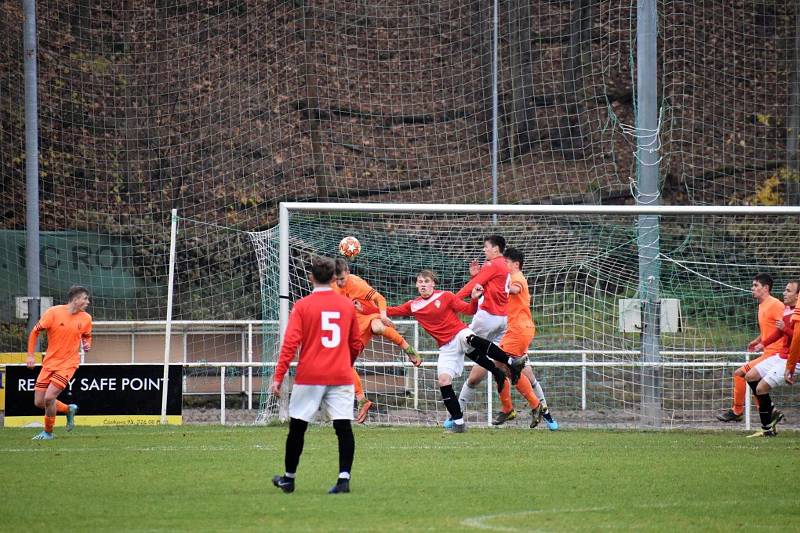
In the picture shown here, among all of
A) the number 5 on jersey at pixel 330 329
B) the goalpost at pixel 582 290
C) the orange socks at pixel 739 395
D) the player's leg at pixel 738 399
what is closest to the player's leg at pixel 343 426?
the number 5 on jersey at pixel 330 329

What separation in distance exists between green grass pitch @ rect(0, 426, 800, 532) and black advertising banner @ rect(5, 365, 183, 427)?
1.73 m

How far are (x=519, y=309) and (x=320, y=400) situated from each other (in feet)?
20.1

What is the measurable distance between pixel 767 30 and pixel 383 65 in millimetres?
8642

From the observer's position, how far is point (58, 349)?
13320mm

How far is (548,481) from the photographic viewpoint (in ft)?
30.4

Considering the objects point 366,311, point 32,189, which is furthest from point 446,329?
point 32,189

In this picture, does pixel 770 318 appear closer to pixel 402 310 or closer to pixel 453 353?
pixel 453 353

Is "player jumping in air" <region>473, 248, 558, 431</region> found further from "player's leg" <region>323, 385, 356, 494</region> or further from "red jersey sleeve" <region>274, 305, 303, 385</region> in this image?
"red jersey sleeve" <region>274, 305, 303, 385</region>

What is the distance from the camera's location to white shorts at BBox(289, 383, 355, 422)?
8.40 metres

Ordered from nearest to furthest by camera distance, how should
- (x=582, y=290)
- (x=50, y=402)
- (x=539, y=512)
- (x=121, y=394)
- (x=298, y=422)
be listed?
1. (x=539, y=512)
2. (x=298, y=422)
3. (x=50, y=402)
4. (x=121, y=394)
5. (x=582, y=290)

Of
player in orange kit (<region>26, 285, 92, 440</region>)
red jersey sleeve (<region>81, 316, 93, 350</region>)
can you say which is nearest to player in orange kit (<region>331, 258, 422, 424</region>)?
red jersey sleeve (<region>81, 316, 93, 350</region>)

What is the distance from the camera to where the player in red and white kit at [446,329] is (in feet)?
45.1

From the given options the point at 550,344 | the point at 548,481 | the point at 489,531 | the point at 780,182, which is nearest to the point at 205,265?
the point at 550,344

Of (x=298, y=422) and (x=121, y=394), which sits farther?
(x=121, y=394)
